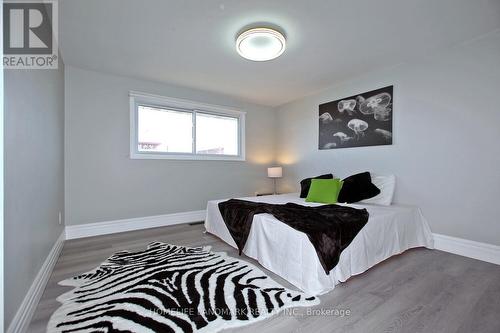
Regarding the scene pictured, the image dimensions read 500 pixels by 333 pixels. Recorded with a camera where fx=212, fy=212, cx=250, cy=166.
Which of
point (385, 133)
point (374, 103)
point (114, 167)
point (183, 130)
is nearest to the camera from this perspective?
point (385, 133)

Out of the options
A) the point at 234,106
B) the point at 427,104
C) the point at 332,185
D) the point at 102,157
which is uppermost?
the point at 234,106

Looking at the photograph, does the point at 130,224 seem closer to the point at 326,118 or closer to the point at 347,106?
the point at 326,118

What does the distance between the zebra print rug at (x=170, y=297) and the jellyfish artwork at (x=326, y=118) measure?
9.31 feet

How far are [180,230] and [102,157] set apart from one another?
5.27ft

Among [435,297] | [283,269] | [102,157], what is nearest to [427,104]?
[435,297]

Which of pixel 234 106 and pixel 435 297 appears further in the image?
pixel 234 106

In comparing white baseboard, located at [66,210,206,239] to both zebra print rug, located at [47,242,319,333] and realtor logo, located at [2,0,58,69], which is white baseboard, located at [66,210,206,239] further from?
realtor logo, located at [2,0,58,69]

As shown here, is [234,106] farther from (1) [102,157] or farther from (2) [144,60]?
(1) [102,157]

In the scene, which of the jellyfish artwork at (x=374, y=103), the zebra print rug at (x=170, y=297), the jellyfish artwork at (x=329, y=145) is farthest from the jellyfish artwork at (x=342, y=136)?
the zebra print rug at (x=170, y=297)

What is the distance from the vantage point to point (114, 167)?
327 centimetres

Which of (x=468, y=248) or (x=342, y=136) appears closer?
(x=468, y=248)

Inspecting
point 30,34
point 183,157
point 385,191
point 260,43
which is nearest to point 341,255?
point 385,191

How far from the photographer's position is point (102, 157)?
10.4 ft

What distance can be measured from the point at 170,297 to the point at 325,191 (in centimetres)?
232
